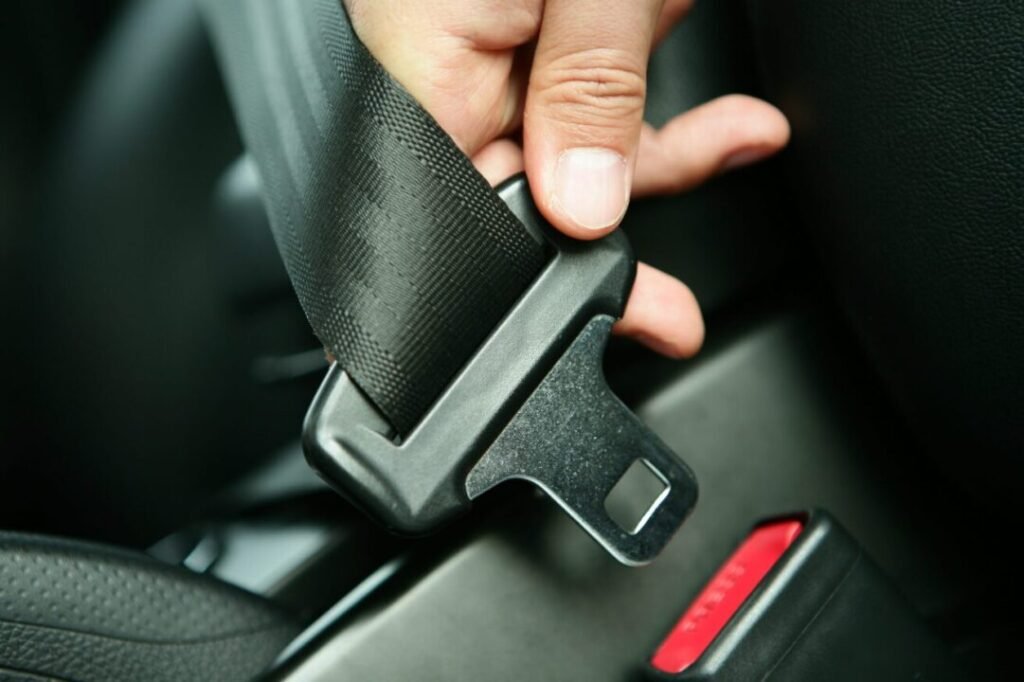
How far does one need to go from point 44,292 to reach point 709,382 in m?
0.65

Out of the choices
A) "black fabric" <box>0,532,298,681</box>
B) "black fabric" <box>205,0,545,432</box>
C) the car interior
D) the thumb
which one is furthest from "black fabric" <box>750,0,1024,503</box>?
"black fabric" <box>0,532,298,681</box>

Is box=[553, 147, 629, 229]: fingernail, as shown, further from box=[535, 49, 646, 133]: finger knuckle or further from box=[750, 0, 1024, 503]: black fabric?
box=[750, 0, 1024, 503]: black fabric

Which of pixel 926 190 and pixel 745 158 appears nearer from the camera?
pixel 926 190

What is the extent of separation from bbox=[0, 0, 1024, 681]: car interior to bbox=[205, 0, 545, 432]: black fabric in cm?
12

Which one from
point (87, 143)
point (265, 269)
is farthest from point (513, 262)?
point (87, 143)

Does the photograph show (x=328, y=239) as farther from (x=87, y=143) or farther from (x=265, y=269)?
(x=87, y=143)

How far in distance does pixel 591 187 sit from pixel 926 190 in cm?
20

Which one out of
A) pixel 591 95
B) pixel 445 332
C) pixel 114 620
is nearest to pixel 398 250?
pixel 445 332

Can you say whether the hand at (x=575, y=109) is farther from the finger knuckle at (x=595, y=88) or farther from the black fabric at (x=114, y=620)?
the black fabric at (x=114, y=620)

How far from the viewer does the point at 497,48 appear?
2.42 ft

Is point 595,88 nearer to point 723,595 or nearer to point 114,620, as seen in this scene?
point 723,595

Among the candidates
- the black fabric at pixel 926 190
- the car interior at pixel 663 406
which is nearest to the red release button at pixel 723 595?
the car interior at pixel 663 406

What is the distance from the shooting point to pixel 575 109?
26.7 inches

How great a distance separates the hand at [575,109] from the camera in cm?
68
